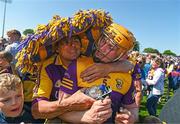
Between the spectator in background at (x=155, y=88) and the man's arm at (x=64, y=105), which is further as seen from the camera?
the spectator in background at (x=155, y=88)

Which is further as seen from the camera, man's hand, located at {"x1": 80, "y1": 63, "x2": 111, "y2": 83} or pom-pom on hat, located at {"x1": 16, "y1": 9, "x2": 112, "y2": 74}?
pom-pom on hat, located at {"x1": 16, "y1": 9, "x2": 112, "y2": 74}

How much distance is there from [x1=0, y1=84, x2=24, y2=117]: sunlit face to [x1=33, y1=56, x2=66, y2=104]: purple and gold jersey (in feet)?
0.44

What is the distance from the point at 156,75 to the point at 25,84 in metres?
5.73

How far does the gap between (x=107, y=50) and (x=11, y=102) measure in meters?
0.81

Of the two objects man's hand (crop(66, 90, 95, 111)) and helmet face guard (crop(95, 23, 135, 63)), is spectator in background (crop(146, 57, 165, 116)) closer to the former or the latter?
helmet face guard (crop(95, 23, 135, 63))

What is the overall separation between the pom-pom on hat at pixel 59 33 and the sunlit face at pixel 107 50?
0.48ft

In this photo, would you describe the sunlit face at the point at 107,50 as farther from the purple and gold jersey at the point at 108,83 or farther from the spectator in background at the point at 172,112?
the spectator in background at the point at 172,112

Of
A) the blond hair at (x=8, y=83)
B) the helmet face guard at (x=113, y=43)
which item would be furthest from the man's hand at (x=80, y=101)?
the blond hair at (x=8, y=83)

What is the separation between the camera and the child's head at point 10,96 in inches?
102

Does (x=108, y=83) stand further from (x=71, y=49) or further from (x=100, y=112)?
(x=71, y=49)

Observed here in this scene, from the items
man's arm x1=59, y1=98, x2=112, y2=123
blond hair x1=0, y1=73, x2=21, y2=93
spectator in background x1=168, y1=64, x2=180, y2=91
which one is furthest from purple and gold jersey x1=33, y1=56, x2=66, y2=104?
spectator in background x1=168, y1=64, x2=180, y2=91

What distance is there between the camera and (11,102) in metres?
2.61

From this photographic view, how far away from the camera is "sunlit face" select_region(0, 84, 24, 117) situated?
2.59m

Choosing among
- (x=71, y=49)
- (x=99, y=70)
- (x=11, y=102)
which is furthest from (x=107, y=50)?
(x=11, y=102)
